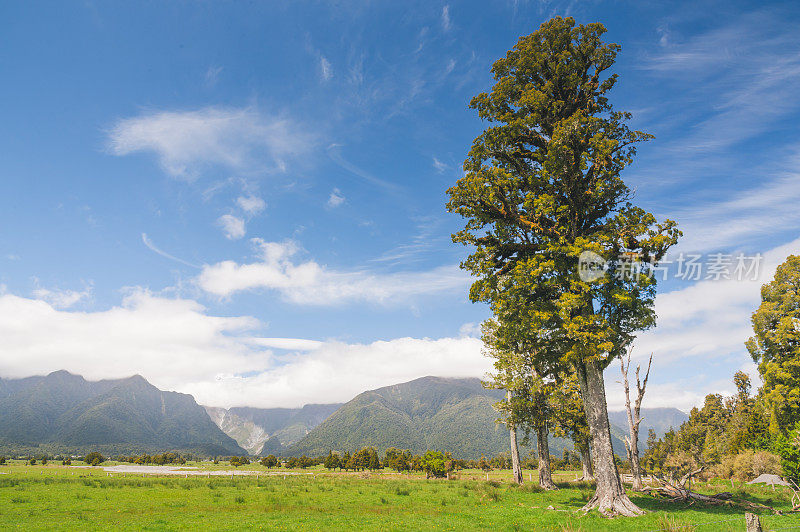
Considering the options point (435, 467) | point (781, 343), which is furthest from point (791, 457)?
point (435, 467)

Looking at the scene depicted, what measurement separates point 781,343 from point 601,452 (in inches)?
1154

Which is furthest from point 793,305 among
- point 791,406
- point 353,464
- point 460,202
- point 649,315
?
point 353,464

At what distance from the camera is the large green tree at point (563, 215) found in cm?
1956

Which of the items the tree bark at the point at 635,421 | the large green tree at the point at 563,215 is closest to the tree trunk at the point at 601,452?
the large green tree at the point at 563,215

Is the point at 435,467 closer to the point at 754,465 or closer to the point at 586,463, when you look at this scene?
the point at 586,463

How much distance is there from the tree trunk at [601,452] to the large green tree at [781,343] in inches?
1064

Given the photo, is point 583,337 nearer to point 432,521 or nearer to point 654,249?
point 654,249

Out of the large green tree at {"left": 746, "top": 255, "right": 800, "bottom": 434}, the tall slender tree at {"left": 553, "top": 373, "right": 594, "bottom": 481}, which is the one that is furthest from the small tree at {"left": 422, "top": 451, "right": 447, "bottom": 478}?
the large green tree at {"left": 746, "top": 255, "right": 800, "bottom": 434}

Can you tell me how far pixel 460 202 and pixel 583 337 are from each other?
9109mm

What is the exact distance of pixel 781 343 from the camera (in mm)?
35844

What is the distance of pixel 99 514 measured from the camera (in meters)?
23.5

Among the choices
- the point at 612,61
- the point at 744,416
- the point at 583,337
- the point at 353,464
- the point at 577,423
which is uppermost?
the point at 612,61

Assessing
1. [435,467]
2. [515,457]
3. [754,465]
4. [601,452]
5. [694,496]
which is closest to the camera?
[601,452]

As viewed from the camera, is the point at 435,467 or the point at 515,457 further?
the point at 435,467
